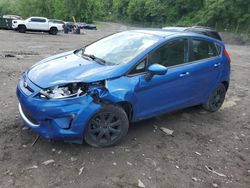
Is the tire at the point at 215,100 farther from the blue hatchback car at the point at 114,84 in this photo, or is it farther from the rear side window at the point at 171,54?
the rear side window at the point at 171,54

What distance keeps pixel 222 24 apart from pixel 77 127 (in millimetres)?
55225

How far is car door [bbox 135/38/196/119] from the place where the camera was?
170 inches

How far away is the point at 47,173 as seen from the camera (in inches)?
135

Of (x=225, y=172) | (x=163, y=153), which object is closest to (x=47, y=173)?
(x=163, y=153)

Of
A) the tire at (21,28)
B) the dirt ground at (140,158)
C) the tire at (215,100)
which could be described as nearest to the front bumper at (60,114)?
the dirt ground at (140,158)

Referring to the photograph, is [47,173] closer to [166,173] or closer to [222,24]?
[166,173]

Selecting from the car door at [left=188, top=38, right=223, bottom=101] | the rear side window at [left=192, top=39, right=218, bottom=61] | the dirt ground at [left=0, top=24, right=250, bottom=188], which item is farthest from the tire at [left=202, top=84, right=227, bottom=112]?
the rear side window at [left=192, top=39, right=218, bottom=61]

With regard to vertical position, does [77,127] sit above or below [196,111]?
above

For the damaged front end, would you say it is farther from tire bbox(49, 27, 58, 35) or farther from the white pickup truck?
tire bbox(49, 27, 58, 35)

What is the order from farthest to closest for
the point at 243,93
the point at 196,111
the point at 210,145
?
the point at 243,93 → the point at 196,111 → the point at 210,145

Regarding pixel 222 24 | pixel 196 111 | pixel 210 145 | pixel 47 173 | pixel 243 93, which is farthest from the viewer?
pixel 222 24

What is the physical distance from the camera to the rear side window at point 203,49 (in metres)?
5.18

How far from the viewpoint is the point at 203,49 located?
542 centimetres

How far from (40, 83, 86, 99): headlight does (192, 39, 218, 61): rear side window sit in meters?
2.37
